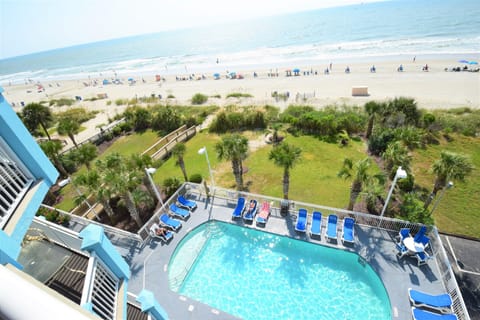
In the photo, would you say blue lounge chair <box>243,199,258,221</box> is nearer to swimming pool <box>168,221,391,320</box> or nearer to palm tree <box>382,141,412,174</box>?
swimming pool <box>168,221,391,320</box>

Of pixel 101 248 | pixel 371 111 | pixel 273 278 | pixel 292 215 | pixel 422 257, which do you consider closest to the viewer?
pixel 101 248

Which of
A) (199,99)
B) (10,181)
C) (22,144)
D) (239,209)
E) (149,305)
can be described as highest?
(22,144)

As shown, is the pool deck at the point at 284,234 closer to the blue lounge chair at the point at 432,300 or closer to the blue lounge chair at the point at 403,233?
the blue lounge chair at the point at 432,300

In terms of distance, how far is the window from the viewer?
440 centimetres

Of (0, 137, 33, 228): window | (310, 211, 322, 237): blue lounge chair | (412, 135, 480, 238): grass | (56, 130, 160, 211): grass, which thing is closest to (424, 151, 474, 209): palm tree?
(412, 135, 480, 238): grass

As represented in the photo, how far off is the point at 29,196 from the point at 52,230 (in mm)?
2426

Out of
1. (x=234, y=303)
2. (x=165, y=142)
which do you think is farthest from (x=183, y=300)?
(x=165, y=142)

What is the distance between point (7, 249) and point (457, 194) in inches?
828

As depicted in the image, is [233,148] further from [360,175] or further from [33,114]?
[33,114]

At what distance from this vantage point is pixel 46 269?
19.7 feet

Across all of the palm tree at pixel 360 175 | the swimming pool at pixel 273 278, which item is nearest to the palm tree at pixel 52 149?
the swimming pool at pixel 273 278

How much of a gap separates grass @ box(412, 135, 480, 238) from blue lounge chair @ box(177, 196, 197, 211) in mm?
14903

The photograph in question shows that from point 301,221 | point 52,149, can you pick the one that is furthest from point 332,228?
point 52,149

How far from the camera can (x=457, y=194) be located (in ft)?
46.7
